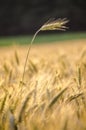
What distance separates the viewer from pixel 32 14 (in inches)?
1000

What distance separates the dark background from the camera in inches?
964

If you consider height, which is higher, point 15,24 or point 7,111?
point 7,111

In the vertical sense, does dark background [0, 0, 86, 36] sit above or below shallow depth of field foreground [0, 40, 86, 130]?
below

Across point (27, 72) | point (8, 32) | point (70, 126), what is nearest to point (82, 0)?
point (8, 32)

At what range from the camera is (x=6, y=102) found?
1368 mm

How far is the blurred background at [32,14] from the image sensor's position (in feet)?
80.5

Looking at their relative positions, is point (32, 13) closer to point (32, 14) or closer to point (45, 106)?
point (32, 14)

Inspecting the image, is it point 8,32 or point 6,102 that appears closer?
point 6,102

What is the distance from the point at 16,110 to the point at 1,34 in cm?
2364

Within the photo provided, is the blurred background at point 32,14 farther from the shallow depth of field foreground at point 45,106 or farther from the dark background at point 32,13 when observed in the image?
the shallow depth of field foreground at point 45,106

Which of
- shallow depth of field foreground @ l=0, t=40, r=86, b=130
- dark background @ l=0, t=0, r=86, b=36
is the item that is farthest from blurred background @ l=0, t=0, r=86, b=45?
shallow depth of field foreground @ l=0, t=40, r=86, b=130

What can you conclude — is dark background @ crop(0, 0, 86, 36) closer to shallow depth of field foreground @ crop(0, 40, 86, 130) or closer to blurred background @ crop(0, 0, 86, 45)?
blurred background @ crop(0, 0, 86, 45)

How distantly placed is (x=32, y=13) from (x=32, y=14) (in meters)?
0.05

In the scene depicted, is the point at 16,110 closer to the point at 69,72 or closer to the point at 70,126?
the point at 70,126
